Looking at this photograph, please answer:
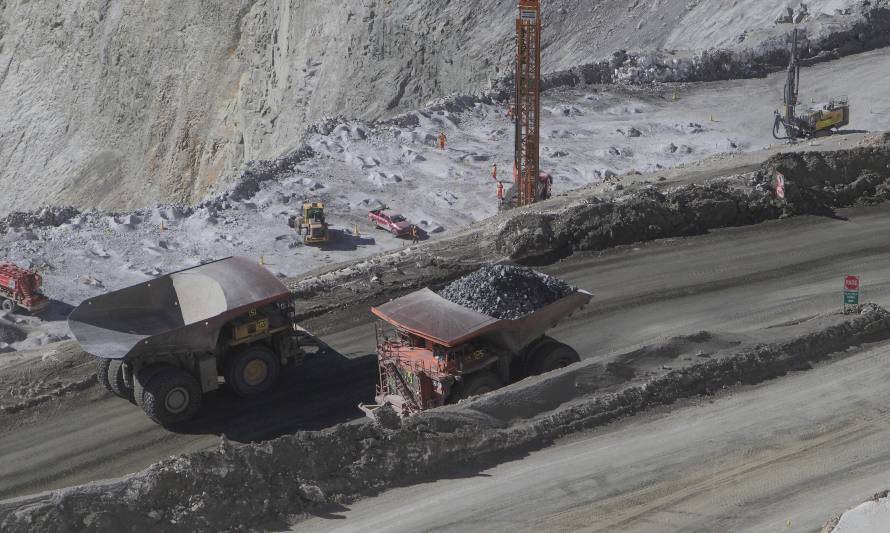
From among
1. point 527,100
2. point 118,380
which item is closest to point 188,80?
point 527,100

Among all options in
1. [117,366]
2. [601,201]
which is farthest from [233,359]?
[601,201]

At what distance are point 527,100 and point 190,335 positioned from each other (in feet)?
59.9

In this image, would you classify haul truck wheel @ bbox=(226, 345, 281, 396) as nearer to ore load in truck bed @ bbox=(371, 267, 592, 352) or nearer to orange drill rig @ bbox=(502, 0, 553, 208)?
ore load in truck bed @ bbox=(371, 267, 592, 352)

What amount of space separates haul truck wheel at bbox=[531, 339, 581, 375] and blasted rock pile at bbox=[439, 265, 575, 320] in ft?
2.60

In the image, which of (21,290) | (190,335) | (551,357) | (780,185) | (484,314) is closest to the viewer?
(484,314)

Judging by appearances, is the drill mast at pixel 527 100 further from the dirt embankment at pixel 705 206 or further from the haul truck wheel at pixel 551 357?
the haul truck wheel at pixel 551 357

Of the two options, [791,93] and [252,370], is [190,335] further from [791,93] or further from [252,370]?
[791,93]

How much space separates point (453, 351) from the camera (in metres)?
14.5

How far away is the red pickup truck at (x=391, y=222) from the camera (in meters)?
30.2

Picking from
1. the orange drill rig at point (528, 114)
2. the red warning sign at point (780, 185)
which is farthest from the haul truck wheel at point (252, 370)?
the orange drill rig at point (528, 114)

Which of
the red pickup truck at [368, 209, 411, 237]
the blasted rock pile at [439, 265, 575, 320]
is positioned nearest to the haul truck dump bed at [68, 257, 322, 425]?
the blasted rock pile at [439, 265, 575, 320]

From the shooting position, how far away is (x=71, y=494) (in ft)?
38.1

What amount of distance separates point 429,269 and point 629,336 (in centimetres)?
521

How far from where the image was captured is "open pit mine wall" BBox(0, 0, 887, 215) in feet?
152
